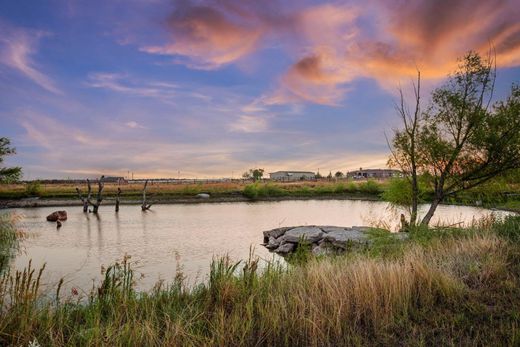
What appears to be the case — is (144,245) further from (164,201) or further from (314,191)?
(314,191)

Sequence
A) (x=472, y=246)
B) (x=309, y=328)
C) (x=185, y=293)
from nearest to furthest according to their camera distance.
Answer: (x=309, y=328)
(x=185, y=293)
(x=472, y=246)

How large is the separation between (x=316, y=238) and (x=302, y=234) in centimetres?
88

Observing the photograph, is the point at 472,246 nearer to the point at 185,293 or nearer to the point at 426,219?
the point at 185,293

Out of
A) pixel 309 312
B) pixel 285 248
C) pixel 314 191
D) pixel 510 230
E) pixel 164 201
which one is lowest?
pixel 285 248

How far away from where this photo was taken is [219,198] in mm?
61844

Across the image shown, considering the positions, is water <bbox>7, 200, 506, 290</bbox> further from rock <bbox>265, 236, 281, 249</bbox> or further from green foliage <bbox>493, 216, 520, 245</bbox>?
green foliage <bbox>493, 216, 520, 245</bbox>

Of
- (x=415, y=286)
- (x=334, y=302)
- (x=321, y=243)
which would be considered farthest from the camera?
(x=321, y=243)

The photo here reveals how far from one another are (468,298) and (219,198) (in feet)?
186

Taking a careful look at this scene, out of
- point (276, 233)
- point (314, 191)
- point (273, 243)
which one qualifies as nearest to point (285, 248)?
point (273, 243)

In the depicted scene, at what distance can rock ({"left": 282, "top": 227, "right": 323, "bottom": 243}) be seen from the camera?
62.4ft

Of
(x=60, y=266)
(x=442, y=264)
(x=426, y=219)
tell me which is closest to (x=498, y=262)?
(x=442, y=264)

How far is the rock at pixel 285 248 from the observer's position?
63.1 ft

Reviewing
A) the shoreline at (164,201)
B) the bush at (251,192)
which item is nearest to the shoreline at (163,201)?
the shoreline at (164,201)

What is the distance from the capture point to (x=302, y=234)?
1875 centimetres
